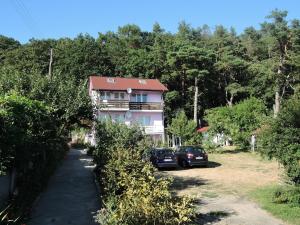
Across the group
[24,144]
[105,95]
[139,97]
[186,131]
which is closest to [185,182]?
[24,144]

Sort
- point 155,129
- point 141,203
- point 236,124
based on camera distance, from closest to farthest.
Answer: point 141,203
point 236,124
point 155,129

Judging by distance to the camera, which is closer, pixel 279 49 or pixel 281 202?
pixel 281 202

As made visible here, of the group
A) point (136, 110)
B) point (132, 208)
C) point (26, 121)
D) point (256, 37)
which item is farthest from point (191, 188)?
point (256, 37)

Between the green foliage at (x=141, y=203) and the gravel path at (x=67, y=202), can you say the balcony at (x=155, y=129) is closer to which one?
the gravel path at (x=67, y=202)

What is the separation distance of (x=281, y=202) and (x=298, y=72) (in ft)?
138

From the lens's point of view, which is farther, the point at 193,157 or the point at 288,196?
Result: the point at 193,157

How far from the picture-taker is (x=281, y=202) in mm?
14555

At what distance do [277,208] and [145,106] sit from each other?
3824 cm

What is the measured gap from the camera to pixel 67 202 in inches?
565

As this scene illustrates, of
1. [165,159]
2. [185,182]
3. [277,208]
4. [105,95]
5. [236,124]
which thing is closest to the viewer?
[277,208]

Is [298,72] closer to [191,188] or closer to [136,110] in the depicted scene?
[136,110]

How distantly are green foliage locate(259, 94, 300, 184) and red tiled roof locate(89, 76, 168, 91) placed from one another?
35557 mm

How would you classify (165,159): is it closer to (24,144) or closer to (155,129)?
(24,144)

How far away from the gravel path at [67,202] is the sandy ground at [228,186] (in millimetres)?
3576
